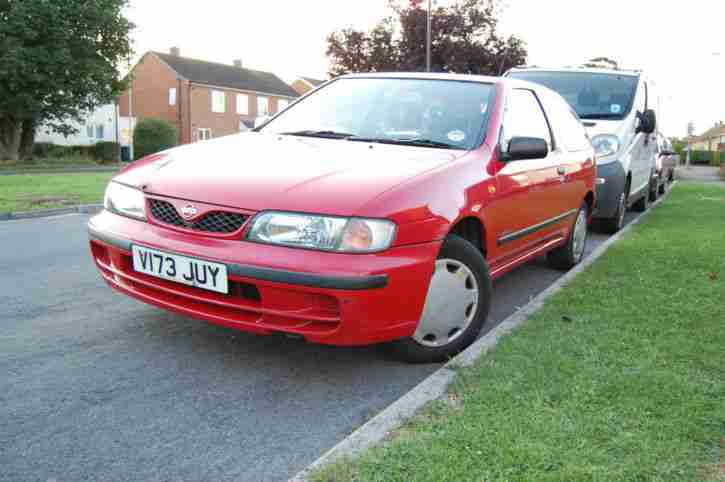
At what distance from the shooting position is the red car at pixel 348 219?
10.0ft

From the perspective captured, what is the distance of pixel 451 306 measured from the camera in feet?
11.8

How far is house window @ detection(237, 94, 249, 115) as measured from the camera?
2154 inches

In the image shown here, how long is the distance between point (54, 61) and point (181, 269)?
30597 millimetres

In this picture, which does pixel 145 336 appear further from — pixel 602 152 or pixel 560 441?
pixel 602 152

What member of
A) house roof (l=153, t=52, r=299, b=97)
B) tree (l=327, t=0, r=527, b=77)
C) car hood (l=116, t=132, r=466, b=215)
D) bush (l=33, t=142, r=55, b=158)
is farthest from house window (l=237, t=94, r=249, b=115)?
car hood (l=116, t=132, r=466, b=215)

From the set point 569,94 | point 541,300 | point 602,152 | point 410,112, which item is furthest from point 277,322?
point 569,94

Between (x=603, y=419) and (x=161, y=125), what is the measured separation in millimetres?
42747

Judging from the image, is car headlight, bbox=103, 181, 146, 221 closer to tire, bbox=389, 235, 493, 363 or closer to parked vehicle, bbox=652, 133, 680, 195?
tire, bbox=389, 235, 493, 363

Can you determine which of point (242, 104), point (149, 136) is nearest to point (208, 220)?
point (149, 136)

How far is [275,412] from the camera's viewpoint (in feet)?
9.68

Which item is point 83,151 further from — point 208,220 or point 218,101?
point 208,220

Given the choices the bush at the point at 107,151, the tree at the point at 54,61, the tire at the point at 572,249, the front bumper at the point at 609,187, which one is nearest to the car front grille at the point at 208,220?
the tire at the point at 572,249

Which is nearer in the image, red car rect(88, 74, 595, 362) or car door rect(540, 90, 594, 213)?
red car rect(88, 74, 595, 362)

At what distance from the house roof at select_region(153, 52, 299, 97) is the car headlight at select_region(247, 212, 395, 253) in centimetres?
5021
